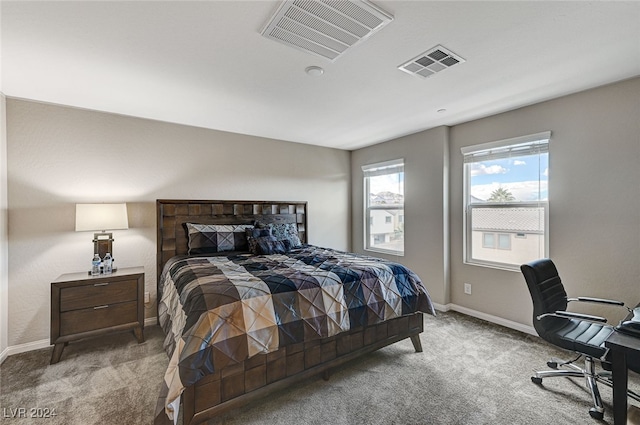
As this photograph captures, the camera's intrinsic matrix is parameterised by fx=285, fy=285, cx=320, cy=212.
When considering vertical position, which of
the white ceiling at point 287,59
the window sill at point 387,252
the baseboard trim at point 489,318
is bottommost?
the baseboard trim at point 489,318

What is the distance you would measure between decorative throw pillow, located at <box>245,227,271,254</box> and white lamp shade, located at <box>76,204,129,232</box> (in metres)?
1.29

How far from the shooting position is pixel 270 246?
3420 millimetres

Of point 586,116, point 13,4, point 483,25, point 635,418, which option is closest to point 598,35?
point 483,25

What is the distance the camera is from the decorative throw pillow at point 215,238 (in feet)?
11.2

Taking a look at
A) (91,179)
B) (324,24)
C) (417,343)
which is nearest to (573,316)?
(417,343)

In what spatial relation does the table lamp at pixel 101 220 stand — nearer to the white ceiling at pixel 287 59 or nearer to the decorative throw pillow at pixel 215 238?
the decorative throw pillow at pixel 215 238

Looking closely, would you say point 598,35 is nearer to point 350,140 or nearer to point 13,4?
point 350,140

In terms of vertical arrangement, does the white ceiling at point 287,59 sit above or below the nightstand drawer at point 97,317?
above

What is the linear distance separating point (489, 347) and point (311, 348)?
6.15 feet

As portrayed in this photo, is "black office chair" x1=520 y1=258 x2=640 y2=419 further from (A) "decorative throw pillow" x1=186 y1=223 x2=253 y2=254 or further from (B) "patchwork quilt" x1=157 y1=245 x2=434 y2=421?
(A) "decorative throw pillow" x1=186 y1=223 x2=253 y2=254

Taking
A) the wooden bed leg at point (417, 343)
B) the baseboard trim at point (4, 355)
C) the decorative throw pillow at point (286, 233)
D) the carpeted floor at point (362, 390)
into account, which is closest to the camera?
the carpeted floor at point (362, 390)

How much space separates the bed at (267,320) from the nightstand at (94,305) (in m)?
0.46

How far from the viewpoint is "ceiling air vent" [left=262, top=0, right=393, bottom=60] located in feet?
5.10

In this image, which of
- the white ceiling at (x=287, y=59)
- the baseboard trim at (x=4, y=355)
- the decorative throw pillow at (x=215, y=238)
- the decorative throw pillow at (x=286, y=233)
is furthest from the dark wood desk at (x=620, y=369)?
the baseboard trim at (x=4, y=355)
